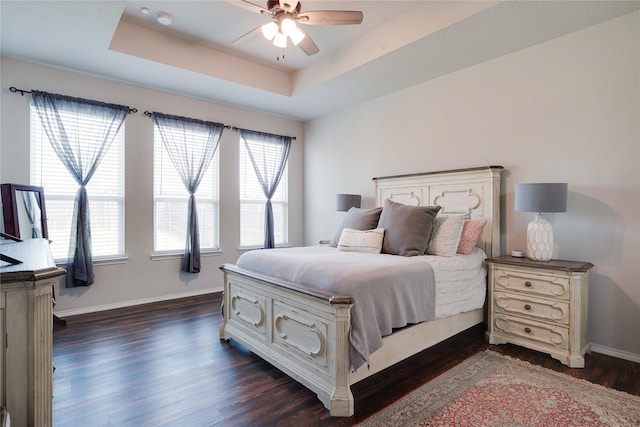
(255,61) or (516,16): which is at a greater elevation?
(255,61)

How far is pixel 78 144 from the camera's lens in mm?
3680

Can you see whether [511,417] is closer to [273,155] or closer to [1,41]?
[273,155]

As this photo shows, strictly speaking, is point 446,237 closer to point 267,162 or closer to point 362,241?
point 362,241

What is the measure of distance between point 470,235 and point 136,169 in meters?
3.94

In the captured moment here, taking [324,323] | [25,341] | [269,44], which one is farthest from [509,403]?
[269,44]

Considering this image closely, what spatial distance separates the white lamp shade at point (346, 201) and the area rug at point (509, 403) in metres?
2.58

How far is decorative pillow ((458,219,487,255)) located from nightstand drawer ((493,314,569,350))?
2.06 feet

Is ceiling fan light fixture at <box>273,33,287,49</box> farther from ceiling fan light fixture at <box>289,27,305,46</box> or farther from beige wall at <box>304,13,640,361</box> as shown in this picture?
beige wall at <box>304,13,640,361</box>

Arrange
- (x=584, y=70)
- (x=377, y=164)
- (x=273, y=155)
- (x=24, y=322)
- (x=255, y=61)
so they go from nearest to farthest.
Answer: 1. (x=24, y=322)
2. (x=584, y=70)
3. (x=255, y=61)
4. (x=377, y=164)
5. (x=273, y=155)

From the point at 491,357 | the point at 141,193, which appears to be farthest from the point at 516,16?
the point at 141,193

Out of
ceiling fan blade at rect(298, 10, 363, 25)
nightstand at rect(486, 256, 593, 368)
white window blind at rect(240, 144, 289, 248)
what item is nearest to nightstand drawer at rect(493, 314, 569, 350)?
nightstand at rect(486, 256, 593, 368)

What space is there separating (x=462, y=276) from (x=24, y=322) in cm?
273

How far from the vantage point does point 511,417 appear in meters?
1.82

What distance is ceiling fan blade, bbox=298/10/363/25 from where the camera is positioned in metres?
2.42
